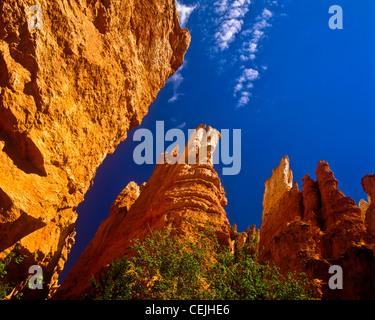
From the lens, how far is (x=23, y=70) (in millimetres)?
12953

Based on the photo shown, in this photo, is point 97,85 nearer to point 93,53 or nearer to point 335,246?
point 93,53

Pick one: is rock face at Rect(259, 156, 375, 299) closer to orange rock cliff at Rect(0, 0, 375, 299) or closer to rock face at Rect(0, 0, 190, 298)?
orange rock cliff at Rect(0, 0, 375, 299)

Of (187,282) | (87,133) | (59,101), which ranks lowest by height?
(187,282)

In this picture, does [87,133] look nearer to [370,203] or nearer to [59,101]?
[59,101]

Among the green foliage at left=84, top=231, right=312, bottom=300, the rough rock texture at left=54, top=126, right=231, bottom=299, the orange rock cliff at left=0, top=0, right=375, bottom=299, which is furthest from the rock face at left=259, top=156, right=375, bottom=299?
the green foliage at left=84, top=231, right=312, bottom=300

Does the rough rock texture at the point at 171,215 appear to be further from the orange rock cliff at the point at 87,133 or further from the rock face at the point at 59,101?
the rock face at the point at 59,101

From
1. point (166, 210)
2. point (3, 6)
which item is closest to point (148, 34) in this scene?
point (3, 6)

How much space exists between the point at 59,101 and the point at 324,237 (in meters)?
33.2

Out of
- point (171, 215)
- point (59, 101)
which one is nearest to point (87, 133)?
point (59, 101)

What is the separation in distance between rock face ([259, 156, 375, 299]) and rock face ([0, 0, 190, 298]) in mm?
19423

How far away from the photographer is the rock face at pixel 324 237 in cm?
2000

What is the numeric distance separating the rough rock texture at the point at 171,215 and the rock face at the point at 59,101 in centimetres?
706

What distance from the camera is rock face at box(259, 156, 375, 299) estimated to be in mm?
20000

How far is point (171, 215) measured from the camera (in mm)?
25016
